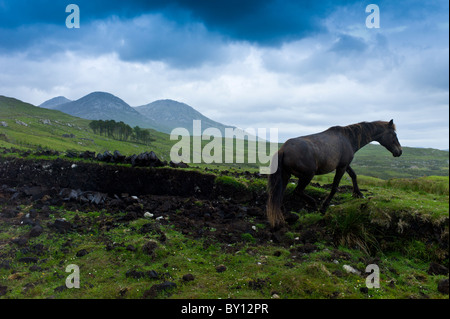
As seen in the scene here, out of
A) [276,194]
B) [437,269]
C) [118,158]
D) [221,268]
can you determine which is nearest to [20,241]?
[221,268]

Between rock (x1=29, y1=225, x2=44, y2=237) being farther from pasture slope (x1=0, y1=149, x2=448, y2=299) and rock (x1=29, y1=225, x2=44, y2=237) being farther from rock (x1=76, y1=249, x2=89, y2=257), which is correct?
rock (x1=76, y1=249, x2=89, y2=257)

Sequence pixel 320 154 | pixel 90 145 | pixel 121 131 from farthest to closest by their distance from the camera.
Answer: pixel 121 131 → pixel 90 145 → pixel 320 154

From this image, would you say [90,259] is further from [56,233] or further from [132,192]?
[132,192]

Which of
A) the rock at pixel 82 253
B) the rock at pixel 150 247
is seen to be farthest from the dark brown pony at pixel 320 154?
the rock at pixel 82 253

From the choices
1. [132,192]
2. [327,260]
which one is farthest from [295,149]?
[132,192]

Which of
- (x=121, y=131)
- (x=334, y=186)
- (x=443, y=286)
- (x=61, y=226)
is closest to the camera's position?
(x=443, y=286)

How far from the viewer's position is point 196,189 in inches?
501

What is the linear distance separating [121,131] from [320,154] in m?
102

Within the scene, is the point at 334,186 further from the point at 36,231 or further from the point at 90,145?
the point at 90,145

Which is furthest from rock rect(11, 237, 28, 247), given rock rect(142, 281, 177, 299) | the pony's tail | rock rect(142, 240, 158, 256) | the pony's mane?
the pony's mane

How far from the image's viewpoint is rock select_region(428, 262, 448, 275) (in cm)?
569

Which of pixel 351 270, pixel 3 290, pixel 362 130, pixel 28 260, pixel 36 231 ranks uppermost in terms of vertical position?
pixel 362 130

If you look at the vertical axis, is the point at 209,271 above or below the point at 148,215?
below

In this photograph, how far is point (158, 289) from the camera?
5.27 meters
